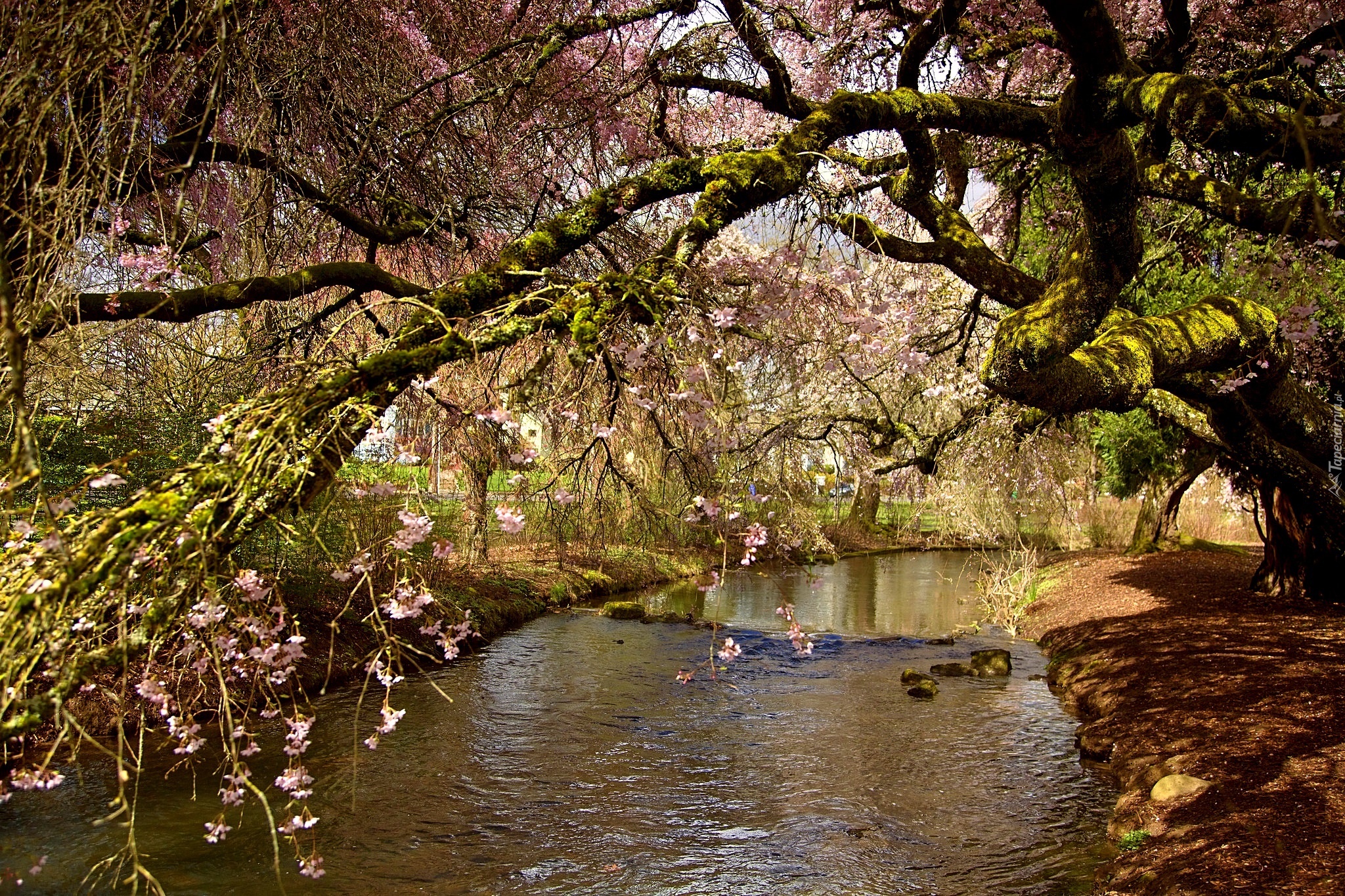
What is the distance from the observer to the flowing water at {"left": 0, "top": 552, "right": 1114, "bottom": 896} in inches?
187

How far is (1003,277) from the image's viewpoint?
21.6ft

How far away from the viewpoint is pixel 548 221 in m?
3.84

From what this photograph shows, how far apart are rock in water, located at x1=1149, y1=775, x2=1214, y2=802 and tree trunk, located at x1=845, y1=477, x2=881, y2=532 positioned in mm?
16813

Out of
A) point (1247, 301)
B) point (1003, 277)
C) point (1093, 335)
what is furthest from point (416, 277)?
point (1247, 301)

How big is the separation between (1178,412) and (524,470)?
6.75 meters

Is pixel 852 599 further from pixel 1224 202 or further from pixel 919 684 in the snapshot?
pixel 1224 202

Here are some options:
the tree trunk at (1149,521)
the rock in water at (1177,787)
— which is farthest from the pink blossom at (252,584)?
the tree trunk at (1149,521)

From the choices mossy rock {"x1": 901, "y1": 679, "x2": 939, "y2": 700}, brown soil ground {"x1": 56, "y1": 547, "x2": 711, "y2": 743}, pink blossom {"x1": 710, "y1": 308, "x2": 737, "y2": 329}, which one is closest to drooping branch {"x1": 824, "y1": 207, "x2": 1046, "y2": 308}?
pink blossom {"x1": 710, "y1": 308, "x2": 737, "y2": 329}

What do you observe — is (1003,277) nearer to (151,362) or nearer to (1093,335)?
(1093,335)

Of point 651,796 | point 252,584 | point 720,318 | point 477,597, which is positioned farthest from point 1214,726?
point 477,597

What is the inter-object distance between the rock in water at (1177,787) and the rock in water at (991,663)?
14.4 feet

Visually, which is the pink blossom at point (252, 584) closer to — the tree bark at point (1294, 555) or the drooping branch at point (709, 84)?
the drooping branch at point (709, 84)

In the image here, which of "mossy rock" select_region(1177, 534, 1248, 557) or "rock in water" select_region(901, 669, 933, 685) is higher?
"mossy rock" select_region(1177, 534, 1248, 557)

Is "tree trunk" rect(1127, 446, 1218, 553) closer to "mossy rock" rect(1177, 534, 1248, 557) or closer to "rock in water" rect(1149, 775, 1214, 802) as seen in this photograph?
"mossy rock" rect(1177, 534, 1248, 557)
